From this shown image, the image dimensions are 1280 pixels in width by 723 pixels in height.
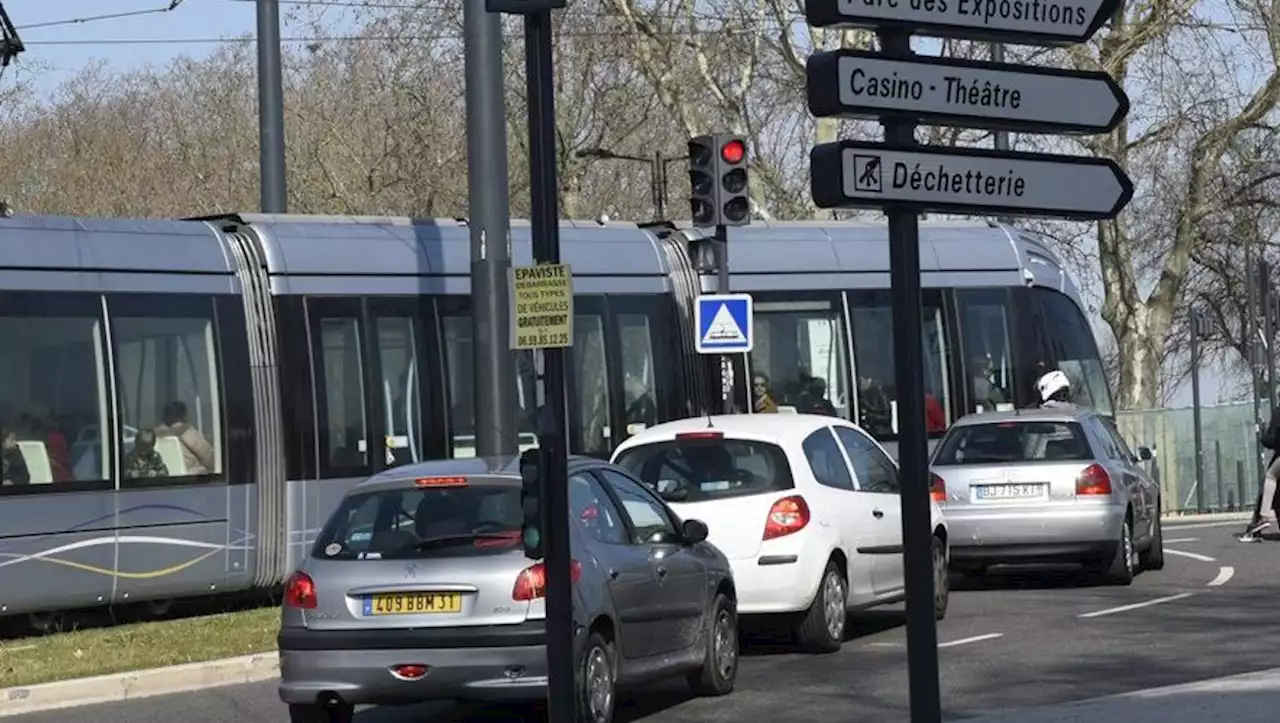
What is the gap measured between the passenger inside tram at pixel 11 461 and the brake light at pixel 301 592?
7.09 meters

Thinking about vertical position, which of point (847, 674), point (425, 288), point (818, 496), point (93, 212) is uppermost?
point (93, 212)

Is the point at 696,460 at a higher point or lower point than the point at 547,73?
lower

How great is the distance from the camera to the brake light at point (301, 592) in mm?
12289

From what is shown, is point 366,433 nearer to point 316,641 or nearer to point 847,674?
point 847,674

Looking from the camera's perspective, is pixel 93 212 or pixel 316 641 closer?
pixel 316 641

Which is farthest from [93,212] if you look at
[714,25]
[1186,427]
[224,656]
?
[224,656]

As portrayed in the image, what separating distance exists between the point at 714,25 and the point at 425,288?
17.9 m

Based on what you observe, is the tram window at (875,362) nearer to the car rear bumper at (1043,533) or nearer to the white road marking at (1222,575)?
the white road marking at (1222,575)

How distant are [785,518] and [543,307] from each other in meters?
5.60

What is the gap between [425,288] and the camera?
74.1 ft

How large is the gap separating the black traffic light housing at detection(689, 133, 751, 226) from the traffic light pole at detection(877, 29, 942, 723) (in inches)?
514

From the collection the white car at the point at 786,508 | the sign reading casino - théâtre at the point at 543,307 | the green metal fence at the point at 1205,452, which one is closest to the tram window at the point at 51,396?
the white car at the point at 786,508

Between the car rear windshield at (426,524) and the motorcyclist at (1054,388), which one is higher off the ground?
the motorcyclist at (1054,388)

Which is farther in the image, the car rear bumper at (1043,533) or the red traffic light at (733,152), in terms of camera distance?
the red traffic light at (733,152)
